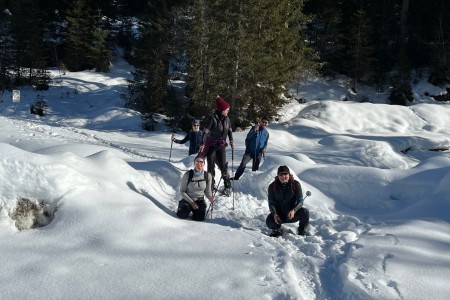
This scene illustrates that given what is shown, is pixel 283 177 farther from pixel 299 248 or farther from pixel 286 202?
pixel 299 248

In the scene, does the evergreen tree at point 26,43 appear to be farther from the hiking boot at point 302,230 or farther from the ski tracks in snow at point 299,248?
the hiking boot at point 302,230

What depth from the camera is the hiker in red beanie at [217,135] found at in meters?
8.30

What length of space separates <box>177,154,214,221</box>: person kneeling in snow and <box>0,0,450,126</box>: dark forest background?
15.7 meters

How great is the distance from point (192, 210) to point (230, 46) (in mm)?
16351

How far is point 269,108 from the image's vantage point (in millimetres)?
23828

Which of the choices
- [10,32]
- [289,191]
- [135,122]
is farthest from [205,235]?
[10,32]

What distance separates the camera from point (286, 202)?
265 inches

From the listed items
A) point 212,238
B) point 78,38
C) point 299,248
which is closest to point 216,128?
point 212,238

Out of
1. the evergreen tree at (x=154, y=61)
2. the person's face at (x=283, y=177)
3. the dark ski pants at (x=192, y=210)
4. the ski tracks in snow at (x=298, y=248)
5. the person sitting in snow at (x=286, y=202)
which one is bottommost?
the ski tracks in snow at (x=298, y=248)

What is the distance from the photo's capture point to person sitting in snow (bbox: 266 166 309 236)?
6.60 meters

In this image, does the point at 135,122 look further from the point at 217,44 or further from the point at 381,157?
the point at 381,157

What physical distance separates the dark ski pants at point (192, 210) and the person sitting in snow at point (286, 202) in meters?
1.17

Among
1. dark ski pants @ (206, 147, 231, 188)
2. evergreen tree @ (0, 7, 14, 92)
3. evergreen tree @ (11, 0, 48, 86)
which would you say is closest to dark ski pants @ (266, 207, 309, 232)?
dark ski pants @ (206, 147, 231, 188)

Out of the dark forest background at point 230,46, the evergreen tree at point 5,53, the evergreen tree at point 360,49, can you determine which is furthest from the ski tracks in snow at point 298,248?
the evergreen tree at point 5,53
